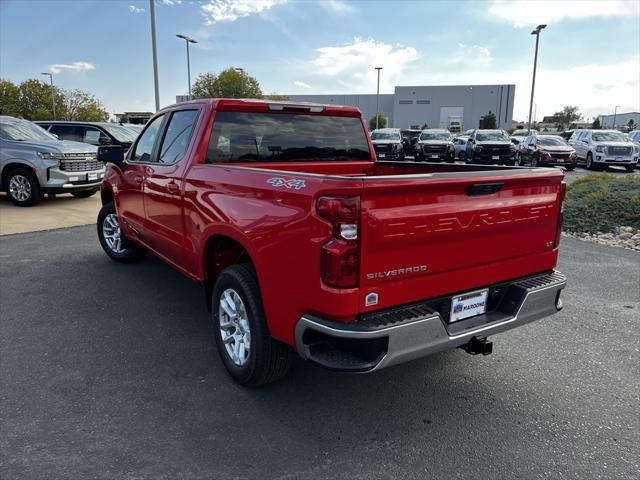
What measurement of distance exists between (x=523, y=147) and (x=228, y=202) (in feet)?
74.9

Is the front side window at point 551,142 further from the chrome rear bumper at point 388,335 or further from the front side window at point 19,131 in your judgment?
the chrome rear bumper at point 388,335

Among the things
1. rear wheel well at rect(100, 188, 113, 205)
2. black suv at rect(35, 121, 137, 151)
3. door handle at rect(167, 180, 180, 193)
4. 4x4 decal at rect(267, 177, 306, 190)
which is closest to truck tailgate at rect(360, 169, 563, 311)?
4x4 decal at rect(267, 177, 306, 190)

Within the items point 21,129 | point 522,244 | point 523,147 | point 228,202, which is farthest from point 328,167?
point 523,147

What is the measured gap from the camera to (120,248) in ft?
21.2

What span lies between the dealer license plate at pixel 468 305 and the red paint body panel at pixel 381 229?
0.21 feet

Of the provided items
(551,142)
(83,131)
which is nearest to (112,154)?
(83,131)

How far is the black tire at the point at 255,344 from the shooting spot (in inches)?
122

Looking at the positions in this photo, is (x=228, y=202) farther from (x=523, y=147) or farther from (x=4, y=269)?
(x=523, y=147)

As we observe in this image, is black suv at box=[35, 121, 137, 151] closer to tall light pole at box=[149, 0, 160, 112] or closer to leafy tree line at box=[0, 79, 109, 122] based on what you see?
tall light pole at box=[149, 0, 160, 112]

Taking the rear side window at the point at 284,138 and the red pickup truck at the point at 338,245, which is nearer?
the red pickup truck at the point at 338,245

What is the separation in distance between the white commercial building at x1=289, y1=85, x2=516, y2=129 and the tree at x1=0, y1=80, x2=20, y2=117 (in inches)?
1597

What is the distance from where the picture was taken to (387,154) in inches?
892

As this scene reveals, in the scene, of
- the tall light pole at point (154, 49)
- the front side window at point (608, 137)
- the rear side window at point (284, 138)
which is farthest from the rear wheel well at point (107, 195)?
the front side window at point (608, 137)

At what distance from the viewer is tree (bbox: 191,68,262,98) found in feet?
171
